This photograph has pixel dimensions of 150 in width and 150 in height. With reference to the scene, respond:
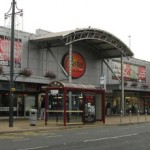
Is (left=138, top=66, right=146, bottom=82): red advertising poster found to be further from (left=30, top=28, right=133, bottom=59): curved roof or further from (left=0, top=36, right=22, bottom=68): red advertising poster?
(left=0, top=36, right=22, bottom=68): red advertising poster

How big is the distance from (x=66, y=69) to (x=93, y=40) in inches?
154

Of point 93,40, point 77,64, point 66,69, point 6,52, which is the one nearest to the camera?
point 6,52

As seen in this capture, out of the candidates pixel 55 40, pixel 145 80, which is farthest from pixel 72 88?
pixel 145 80

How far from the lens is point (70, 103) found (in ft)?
86.8

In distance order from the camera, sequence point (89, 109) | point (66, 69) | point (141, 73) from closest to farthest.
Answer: point (89, 109), point (66, 69), point (141, 73)

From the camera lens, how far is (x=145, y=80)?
4981cm

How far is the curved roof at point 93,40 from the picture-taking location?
32.0 meters

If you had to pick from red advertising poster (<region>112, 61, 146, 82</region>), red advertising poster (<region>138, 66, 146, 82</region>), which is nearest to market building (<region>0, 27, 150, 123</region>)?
red advertising poster (<region>112, 61, 146, 82</region>)

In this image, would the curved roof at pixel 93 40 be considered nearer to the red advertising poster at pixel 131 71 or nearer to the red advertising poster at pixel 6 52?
the red advertising poster at pixel 6 52

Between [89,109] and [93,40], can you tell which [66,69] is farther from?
[89,109]

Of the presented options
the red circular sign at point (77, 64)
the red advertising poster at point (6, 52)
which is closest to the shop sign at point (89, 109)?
the red advertising poster at point (6, 52)

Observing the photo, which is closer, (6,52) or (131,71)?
(6,52)

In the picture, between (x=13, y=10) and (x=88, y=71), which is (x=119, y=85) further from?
(x=13, y=10)

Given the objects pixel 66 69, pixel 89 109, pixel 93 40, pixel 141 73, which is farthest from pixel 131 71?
pixel 89 109
